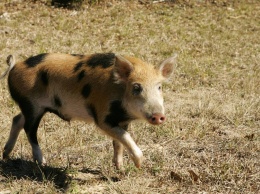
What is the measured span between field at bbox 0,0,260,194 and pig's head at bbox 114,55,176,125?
636mm

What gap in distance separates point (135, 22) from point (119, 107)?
8711mm

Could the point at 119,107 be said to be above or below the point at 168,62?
below

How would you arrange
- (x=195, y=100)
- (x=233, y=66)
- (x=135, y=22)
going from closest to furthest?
(x=195, y=100) < (x=233, y=66) < (x=135, y=22)

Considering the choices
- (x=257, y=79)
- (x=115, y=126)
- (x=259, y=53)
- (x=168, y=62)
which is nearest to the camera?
(x=115, y=126)

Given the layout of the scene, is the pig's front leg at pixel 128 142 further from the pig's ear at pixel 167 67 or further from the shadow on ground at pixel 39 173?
the pig's ear at pixel 167 67

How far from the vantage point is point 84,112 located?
4.77m

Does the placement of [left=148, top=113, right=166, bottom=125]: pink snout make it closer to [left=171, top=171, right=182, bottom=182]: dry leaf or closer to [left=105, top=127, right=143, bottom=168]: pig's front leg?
[left=105, top=127, right=143, bottom=168]: pig's front leg

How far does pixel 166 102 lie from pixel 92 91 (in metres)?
2.92

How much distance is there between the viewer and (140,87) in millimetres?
4410

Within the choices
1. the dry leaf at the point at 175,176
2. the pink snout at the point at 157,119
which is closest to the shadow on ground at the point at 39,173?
the dry leaf at the point at 175,176

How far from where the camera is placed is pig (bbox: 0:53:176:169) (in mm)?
4414

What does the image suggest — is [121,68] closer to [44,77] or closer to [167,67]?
[167,67]

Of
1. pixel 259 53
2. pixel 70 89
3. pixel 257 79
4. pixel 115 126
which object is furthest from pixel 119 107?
pixel 259 53

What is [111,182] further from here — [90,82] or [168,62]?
[168,62]
